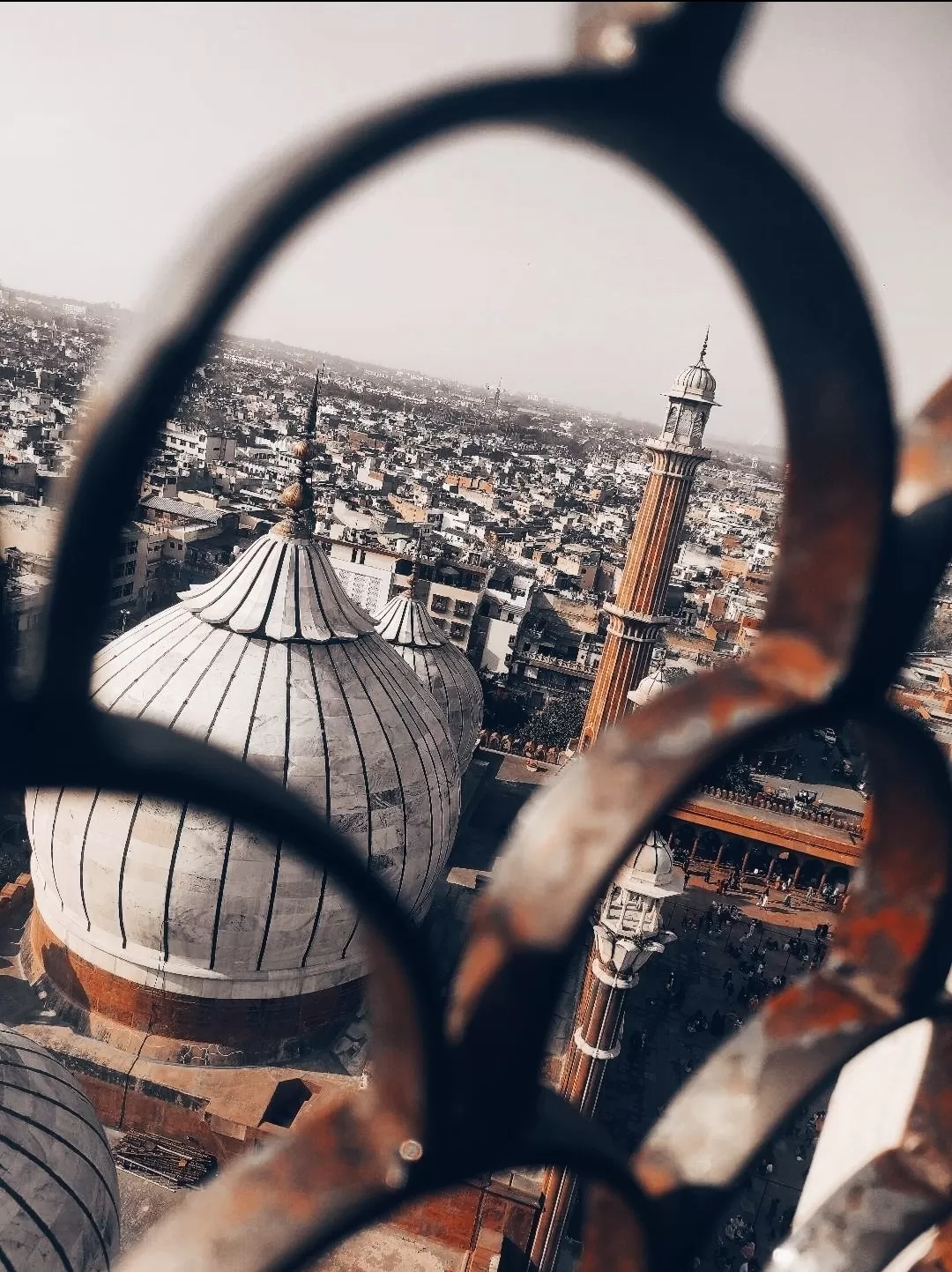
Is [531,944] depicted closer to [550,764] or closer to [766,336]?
[766,336]

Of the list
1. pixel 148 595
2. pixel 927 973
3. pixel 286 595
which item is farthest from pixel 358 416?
pixel 927 973

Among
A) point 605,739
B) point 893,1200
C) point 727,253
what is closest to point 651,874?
point 893,1200

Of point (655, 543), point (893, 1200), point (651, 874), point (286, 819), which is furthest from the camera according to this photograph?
point (655, 543)

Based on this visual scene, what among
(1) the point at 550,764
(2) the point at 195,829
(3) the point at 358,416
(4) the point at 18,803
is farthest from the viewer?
(3) the point at 358,416

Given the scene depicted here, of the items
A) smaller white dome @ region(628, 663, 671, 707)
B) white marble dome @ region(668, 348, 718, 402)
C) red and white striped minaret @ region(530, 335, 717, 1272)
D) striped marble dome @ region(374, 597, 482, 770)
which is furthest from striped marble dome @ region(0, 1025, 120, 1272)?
white marble dome @ region(668, 348, 718, 402)

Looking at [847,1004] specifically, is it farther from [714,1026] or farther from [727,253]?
[714,1026]

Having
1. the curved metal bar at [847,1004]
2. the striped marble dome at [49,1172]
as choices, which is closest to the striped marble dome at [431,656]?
the striped marble dome at [49,1172]
